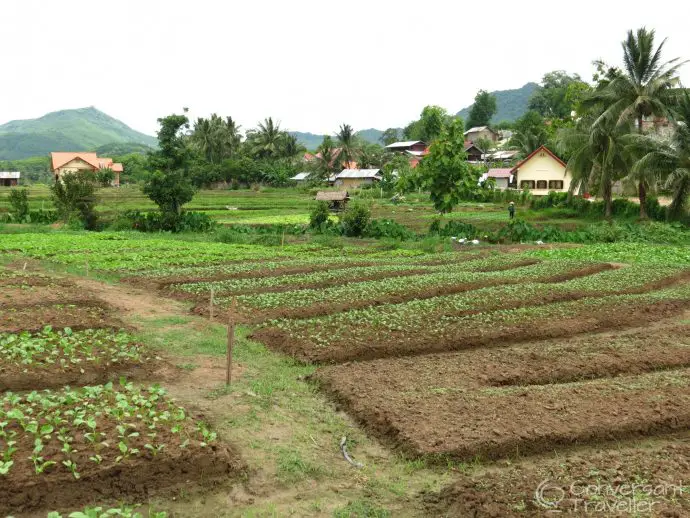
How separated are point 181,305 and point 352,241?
18910 millimetres

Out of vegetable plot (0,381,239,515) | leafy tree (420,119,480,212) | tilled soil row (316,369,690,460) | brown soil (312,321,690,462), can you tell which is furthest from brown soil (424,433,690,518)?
leafy tree (420,119,480,212)

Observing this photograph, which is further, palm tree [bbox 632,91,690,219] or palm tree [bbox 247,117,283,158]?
palm tree [bbox 247,117,283,158]

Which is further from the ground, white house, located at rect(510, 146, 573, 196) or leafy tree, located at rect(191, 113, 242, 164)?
leafy tree, located at rect(191, 113, 242, 164)

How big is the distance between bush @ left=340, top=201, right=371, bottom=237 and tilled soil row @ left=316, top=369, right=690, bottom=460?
27.3 m

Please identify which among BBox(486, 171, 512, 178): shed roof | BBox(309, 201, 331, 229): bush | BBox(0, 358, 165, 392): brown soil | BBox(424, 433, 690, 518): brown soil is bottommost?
BBox(424, 433, 690, 518): brown soil

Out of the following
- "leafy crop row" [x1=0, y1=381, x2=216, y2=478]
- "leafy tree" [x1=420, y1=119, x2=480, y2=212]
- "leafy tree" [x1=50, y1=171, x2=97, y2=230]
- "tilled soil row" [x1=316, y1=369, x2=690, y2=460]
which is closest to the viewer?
"leafy crop row" [x1=0, y1=381, x2=216, y2=478]

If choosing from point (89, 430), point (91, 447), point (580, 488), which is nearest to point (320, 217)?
point (89, 430)

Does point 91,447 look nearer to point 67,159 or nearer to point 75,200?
point 75,200

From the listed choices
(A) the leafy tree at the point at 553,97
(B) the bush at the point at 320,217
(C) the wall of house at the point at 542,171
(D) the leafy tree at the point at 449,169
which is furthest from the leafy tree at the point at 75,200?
(A) the leafy tree at the point at 553,97

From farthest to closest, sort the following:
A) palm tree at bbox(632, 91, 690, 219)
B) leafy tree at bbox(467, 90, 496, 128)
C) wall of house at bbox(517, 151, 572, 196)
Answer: leafy tree at bbox(467, 90, 496, 128) → wall of house at bbox(517, 151, 572, 196) → palm tree at bbox(632, 91, 690, 219)

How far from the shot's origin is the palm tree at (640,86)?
40.1m

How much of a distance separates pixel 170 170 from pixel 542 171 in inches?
1544

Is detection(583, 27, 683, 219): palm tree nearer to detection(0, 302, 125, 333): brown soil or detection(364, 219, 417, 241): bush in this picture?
detection(364, 219, 417, 241): bush

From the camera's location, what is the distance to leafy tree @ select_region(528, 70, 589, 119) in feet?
356
